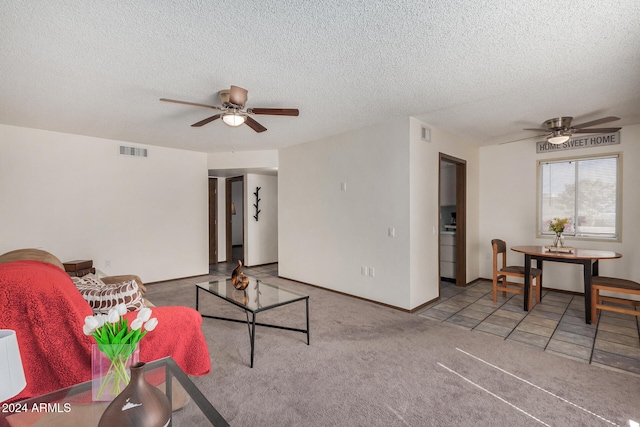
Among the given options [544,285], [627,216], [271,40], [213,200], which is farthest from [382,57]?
[213,200]

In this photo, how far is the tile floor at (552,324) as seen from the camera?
2.73 metres

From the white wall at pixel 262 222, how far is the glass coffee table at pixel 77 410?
5.63m

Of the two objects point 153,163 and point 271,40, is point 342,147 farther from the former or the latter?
point 153,163

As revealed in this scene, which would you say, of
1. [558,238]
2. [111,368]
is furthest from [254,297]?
[558,238]

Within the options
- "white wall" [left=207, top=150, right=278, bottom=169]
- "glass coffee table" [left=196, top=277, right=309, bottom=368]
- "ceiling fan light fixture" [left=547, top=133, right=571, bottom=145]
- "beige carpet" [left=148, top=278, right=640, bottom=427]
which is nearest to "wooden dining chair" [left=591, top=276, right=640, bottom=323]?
"beige carpet" [left=148, top=278, right=640, bottom=427]

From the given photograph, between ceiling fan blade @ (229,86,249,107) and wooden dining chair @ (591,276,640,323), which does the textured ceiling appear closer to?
ceiling fan blade @ (229,86,249,107)

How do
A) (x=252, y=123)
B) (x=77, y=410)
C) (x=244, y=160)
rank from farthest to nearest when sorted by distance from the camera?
(x=244, y=160), (x=252, y=123), (x=77, y=410)

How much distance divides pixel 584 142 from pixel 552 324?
287 centimetres

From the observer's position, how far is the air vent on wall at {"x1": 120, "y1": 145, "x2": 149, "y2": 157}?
5.05 m

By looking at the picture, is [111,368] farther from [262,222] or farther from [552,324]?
[262,222]

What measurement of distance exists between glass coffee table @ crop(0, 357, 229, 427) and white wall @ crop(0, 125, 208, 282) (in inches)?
164

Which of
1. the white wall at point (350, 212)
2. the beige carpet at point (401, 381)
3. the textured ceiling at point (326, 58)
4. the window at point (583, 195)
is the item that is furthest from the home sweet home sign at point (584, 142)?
the beige carpet at point (401, 381)

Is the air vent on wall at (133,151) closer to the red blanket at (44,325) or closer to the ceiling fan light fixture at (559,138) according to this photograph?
the red blanket at (44,325)

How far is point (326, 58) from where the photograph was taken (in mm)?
2359
